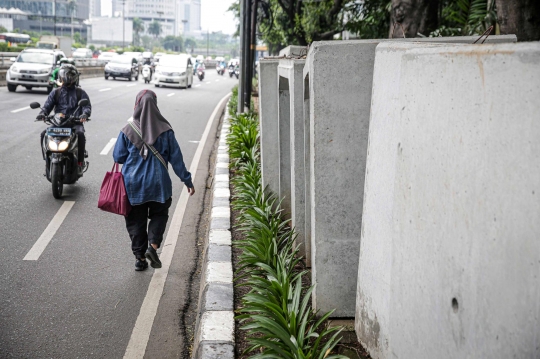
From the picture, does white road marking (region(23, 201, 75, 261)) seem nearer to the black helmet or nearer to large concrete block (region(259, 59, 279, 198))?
the black helmet

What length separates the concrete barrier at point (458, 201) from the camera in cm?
219

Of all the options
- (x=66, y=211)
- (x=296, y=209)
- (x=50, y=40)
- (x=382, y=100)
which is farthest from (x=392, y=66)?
(x=50, y=40)

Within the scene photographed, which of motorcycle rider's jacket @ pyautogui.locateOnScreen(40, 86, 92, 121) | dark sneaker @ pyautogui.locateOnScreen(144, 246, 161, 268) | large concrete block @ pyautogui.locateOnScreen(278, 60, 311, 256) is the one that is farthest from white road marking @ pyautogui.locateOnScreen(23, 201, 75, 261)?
large concrete block @ pyautogui.locateOnScreen(278, 60, 311, 256)

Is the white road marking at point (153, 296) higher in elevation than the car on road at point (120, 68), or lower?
lower

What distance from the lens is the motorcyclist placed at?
9.08 m

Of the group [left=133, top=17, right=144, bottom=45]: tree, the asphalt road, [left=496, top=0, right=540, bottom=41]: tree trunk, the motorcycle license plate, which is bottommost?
the asphalt road

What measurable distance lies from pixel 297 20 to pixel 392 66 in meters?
18.8

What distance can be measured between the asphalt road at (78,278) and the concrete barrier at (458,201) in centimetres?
201

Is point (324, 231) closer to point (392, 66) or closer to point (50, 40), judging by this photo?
point (392, 66)

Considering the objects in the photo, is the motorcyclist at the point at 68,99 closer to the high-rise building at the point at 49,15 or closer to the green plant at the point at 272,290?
the green plant at the point at 272,290

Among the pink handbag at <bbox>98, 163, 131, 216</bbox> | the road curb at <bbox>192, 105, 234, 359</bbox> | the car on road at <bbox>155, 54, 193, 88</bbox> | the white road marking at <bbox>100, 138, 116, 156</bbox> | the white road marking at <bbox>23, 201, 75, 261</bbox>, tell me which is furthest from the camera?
the car on road at <bbox>155, 54, 193, 88</bbox>

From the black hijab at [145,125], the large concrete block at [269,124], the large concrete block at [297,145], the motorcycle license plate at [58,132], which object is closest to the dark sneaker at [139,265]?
the black hijab at [145,125]

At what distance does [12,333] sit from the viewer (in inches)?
184

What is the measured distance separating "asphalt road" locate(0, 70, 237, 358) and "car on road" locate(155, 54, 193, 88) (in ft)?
82.0
